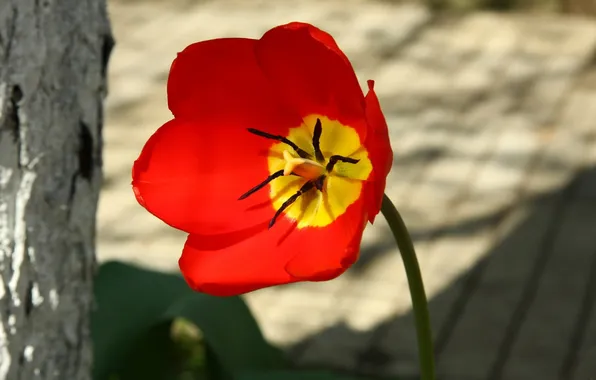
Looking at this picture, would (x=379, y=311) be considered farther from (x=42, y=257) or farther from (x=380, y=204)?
(x=380, y=204)

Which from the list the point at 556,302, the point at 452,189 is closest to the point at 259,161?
the point at 556,302

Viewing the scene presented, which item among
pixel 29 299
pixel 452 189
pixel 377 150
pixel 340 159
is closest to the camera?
pixel 377 150

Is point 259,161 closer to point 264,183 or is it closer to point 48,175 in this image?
point 264,183

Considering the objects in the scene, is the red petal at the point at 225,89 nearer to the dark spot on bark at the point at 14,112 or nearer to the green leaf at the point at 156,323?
the dark spot on bark at the point at 14,112

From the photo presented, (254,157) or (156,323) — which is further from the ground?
(254,157)

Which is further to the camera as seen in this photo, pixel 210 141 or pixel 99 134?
pixel 99 134

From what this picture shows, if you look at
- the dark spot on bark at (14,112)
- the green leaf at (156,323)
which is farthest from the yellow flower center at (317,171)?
the green leaf at (156,323)
